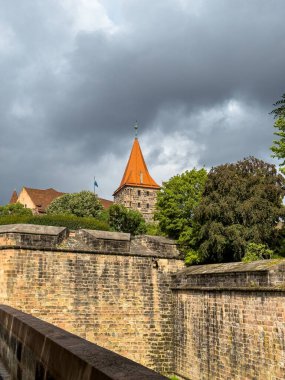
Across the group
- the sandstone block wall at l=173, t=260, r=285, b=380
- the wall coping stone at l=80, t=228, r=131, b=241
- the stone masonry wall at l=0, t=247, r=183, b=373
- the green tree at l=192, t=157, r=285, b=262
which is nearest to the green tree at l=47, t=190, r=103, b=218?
the green tree at l=192, t=157, r=285, b=262

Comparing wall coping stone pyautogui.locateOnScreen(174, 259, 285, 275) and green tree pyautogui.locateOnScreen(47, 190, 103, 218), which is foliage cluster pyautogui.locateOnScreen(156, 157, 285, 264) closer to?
wall coping stone pyautogui.locateOnScreen(174, 259, 285, 275)

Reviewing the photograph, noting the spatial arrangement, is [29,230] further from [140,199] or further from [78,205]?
[140,199]

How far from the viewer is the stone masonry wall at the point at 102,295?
14406mm

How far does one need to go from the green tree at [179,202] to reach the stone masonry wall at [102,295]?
3.14m

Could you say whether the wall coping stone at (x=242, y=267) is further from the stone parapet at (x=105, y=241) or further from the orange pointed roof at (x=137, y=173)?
the orange pointed roof at (x=137, y=173)

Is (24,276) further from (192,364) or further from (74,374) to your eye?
(74,374)

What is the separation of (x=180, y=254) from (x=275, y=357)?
7.69 meters

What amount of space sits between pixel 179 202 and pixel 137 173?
45748 mm

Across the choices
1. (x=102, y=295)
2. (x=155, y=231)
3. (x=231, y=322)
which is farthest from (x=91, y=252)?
(x=155, y=231)

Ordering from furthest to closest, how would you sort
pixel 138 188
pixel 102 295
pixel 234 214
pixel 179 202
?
pixel 138 188 → pixel 179 202 → pixel 234 214 → pixel 102 295

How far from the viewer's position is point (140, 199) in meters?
65.5

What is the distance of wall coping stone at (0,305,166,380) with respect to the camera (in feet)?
7.43

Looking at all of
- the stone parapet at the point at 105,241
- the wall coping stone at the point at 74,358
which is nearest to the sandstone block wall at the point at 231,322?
the stone parapet at the point at 105,241

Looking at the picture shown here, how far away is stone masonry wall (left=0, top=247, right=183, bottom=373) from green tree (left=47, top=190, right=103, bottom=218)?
29865 millimetres
